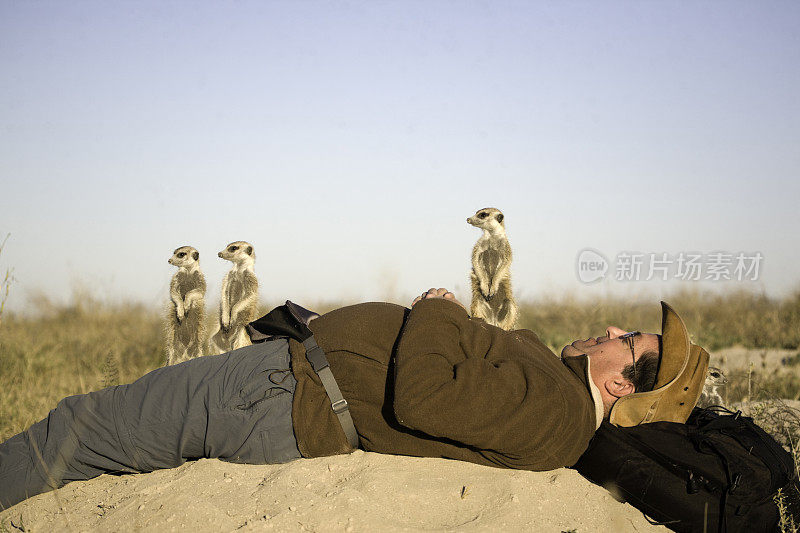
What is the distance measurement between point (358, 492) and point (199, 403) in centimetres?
75

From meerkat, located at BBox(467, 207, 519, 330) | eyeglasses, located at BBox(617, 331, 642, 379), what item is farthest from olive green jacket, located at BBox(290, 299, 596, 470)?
meerkat, located at BBox(467, 207, 519, 330)

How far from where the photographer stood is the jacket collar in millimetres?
2637

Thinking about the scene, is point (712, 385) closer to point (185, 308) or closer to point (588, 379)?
point (588, 379)

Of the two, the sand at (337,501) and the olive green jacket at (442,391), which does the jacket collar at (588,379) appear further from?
the sand at (337,501)

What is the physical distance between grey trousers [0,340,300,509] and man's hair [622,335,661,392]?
1403 mm

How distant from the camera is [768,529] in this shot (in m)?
2.51

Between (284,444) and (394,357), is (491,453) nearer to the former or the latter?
(394,357)

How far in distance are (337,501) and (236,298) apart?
5.05 meters

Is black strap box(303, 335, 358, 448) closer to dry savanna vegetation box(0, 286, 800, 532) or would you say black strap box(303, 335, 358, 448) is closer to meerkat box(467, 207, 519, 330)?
dry savanna vegetation box(0, 286, 800, 532)

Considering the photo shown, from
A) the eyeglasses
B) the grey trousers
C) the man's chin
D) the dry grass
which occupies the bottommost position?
the dry grass

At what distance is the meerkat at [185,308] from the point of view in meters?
6.92

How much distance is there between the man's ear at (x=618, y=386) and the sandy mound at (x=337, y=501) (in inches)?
16.0

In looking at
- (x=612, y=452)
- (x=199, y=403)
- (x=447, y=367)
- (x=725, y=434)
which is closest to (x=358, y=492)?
(x=447, y=367)

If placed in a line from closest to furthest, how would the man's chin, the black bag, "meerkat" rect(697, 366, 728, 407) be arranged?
1. the black bag
2. the man's chin
3. "meerkat" rect(697, 366, 728, 407)
